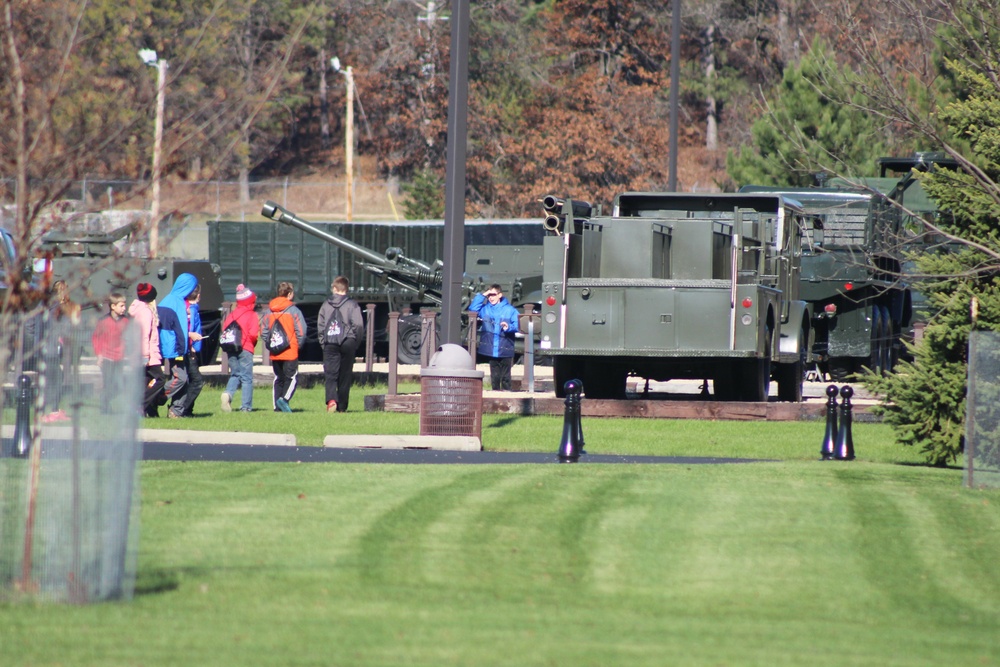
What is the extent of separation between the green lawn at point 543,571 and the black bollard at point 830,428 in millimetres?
1570

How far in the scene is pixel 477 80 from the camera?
58.5m

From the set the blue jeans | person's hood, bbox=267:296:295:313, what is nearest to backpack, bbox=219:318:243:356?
the blue jeans

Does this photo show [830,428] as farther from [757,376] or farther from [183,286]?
[183,286]

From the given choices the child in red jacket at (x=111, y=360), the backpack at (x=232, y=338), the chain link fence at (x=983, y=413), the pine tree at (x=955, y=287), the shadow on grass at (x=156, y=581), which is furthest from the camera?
the backpack at (x=232, y=338)

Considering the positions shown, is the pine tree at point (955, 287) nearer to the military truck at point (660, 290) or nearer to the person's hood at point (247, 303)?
the military truck at point (660, 290)

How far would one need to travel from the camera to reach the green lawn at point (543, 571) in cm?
730

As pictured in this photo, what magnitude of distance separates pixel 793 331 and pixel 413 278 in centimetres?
1302

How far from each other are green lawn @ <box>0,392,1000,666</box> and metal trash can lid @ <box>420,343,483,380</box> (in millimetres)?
3071

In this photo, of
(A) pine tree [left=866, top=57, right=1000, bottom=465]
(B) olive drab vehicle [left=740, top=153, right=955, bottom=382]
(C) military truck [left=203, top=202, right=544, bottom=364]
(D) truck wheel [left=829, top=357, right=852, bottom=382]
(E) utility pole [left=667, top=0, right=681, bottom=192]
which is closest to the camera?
(A) pine tree [left=866, top=57, right=1000, bottom=465]

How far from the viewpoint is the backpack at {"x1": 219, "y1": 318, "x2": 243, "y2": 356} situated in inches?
752

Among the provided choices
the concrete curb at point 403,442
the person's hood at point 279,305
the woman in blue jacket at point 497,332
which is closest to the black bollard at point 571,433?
the concrete curb at point 403,442

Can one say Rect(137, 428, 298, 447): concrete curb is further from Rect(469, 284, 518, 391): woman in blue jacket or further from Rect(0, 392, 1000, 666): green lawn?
Rect(469, 284, 518, 391): woman in blue jacket

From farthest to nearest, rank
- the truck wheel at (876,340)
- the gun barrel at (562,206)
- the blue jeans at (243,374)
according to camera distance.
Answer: the truck wheel at (876,340), the blue jeans at (243,374), the gun barrel at (562,206)

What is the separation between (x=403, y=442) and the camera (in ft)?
51.6
